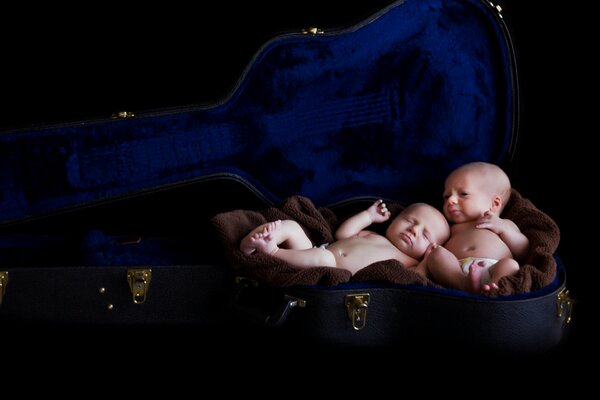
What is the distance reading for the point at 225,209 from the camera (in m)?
2.94

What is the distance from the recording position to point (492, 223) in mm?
2492

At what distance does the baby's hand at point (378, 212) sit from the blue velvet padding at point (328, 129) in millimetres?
158

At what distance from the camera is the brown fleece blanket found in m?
2.18

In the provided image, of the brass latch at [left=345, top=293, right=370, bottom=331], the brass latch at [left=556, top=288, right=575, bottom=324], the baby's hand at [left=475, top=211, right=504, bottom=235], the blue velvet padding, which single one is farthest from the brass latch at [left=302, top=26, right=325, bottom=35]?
the brass latch at [left=556, top=288, right=575, bottom=324]

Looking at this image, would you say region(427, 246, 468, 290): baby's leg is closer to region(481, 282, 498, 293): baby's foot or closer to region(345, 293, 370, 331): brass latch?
region(481, 282, 498, 293): baby's foot

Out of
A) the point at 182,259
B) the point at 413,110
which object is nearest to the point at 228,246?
the point at 182,259

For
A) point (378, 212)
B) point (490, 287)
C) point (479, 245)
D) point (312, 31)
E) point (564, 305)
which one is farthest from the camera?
point (378, 212)

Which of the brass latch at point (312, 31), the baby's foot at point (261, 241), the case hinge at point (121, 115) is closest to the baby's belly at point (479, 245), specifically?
the baby's foot at point (261, 241)

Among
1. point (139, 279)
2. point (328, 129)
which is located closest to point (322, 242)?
point (328, 129)

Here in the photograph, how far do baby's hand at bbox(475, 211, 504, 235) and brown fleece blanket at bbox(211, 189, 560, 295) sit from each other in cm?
9

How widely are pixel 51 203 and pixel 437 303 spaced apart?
124cm

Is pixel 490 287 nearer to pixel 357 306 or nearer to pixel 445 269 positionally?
pixel 445 269

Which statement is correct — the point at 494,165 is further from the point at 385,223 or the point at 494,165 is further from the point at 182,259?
the point at 182,259

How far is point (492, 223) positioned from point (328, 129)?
2.10ft
